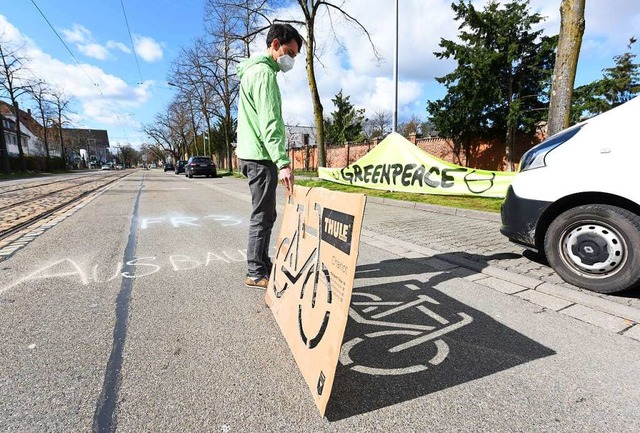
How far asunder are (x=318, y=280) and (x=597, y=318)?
233cm

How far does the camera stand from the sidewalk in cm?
273

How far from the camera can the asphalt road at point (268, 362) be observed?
5.23 feet

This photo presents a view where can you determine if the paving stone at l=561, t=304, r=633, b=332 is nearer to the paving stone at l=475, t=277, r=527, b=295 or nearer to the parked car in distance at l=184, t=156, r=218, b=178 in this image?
the paving stone at l=475, t=277, r=527, b=295

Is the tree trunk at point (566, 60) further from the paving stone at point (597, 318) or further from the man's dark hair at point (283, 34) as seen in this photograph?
the man's dark hair at point (283, 34)

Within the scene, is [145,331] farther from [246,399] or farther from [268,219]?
[268,219]

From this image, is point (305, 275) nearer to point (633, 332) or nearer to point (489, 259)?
point (633, 332)

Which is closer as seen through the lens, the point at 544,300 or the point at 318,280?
the point at 318,280

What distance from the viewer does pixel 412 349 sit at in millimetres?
2170

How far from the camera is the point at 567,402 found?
1704 mm

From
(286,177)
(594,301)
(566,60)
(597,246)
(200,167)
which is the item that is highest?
(566,60)

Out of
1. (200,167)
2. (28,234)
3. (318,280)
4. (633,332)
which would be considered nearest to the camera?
(318,280)


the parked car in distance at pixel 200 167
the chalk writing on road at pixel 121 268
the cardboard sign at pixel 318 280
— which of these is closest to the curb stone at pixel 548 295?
the cardboard sign at pixel 318 280

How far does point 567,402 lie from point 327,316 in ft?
4.29

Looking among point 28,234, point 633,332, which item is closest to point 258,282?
point 633,332
